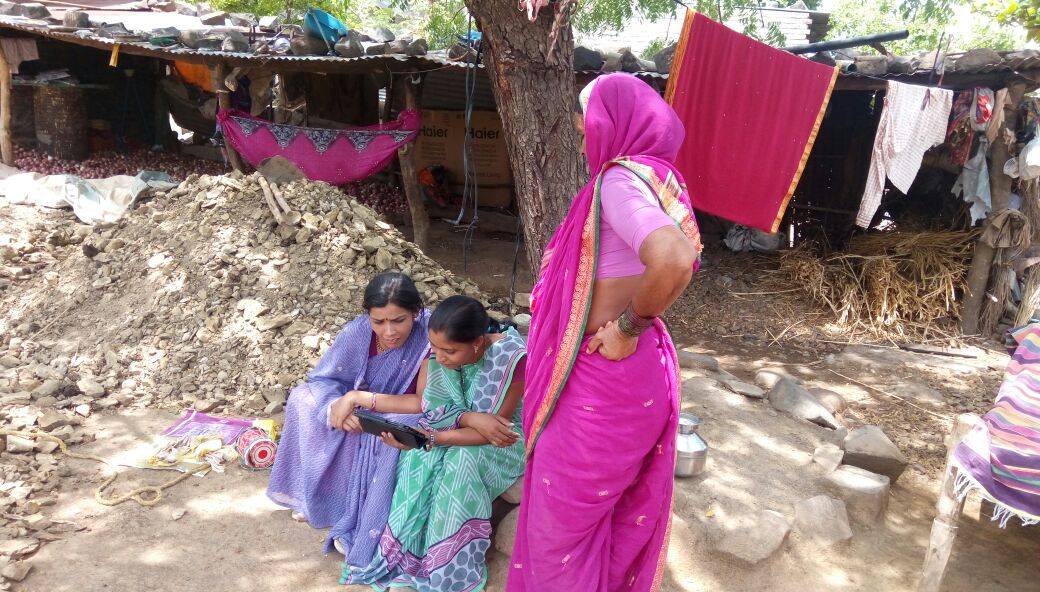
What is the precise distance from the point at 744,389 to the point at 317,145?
445 centimetres

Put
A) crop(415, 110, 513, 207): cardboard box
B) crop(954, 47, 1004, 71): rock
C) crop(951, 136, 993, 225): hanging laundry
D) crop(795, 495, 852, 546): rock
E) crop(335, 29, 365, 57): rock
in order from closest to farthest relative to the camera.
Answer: crop(795, 495, 852, 546): rock → crop(954, 47, 1004, 71): rock → crop(335, 29, 365, 57): rock → crop(951, 136, 993, 225): hanging laundry → crop(415, 110, 513, 207): cardboard box

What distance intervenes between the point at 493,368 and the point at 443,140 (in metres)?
7.14

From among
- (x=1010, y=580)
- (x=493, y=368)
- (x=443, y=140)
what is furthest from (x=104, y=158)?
(x=1010, y=580)

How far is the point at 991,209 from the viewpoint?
613 cm

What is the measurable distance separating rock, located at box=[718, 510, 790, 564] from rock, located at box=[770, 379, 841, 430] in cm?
141

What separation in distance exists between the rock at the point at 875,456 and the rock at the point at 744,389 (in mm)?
Answer: 841

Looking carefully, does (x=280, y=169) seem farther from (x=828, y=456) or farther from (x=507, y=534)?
(x=828, y=456)

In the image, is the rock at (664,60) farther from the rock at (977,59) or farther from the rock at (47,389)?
the rock at (47,389)

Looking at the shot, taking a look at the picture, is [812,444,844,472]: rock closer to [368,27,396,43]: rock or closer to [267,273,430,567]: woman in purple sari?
[267,273,430,567]: woman in purple sari

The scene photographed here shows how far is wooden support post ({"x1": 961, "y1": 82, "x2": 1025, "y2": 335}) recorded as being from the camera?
572 centimetres

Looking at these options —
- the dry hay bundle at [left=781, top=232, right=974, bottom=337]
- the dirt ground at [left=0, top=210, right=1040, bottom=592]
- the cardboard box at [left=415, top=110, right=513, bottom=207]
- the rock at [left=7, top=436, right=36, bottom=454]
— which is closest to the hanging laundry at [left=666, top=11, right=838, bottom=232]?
the dirt ground at [left=0, top=210, right=1040, bottom=592]

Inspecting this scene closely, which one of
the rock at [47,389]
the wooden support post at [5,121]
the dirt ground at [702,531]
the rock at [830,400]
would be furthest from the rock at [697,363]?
the wooden support post at [5,121]

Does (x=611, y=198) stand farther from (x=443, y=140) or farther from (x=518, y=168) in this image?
(x=443, y=140)

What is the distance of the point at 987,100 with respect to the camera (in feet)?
18.0
